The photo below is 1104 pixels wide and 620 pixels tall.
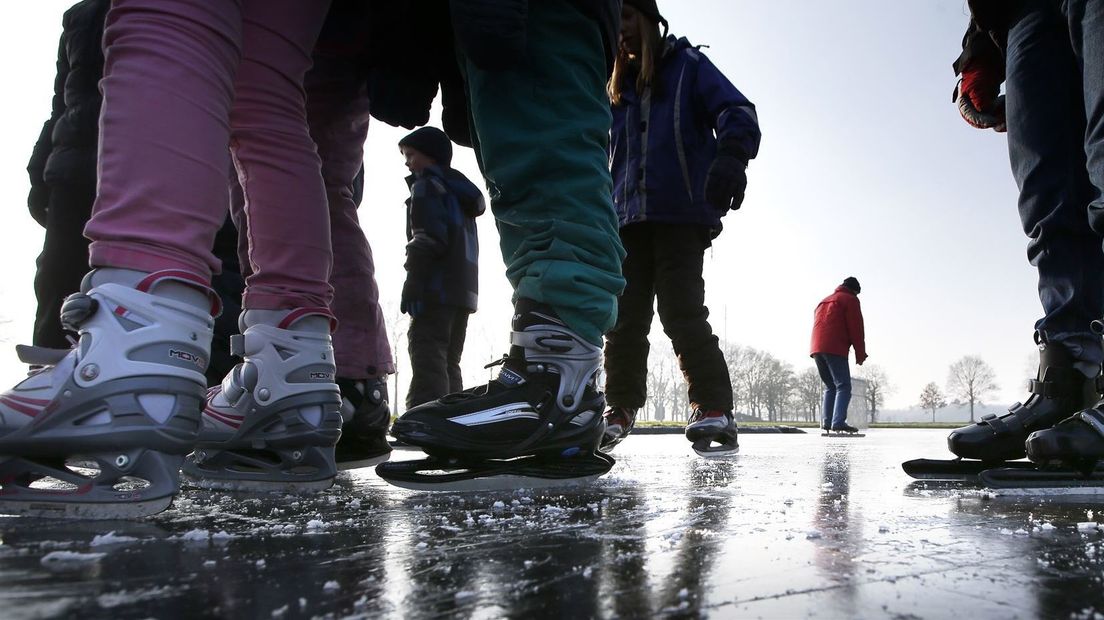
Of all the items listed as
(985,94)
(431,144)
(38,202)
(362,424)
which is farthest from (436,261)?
(985,94)

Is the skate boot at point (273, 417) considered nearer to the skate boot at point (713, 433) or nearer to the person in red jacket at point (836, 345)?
the skate boot at point (713, 433)

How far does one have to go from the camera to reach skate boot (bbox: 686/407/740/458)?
9.27ft

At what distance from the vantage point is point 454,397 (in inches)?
51.3

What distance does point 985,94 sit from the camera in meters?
2.26

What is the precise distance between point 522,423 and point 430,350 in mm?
2909

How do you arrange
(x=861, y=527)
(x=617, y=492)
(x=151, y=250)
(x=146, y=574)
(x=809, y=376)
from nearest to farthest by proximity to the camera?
1. (x=146, y=574)
2. (x=861, y=527)
3. (x=151, y=250)
4. (x=617, y=492)
5. (x=809, y=376)

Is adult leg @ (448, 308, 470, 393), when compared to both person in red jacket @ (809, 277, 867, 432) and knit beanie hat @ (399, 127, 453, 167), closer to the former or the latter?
knit beanie hat @ (399, 127, 453, 167)

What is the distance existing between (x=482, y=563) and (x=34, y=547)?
19.5 inches

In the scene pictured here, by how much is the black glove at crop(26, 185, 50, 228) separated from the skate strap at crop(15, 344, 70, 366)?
2.31m

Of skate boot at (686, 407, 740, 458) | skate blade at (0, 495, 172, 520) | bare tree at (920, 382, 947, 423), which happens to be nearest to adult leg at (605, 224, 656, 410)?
skate boot at (686, 407, 740, 458)

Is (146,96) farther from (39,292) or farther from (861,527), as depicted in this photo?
(39,292)

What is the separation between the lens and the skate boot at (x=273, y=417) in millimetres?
1292

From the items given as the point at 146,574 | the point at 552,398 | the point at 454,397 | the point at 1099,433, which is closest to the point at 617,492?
the point at 552,398

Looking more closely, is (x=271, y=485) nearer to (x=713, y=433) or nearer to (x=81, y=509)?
(x=81, y=509)
